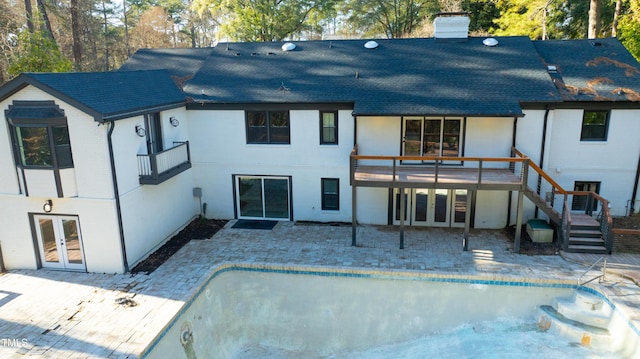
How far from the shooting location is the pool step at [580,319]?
9858 millimetres

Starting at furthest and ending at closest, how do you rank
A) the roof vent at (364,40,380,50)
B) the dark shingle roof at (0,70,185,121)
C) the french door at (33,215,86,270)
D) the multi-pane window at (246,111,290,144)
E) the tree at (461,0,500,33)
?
the tree at (461,0,500,33) → the roof vent at (364,40,380,50) → the multi-pane window at (246,111,290,144) → the french door at (33,215,86,270) → the dark shingle roof at (0,70,185,121)

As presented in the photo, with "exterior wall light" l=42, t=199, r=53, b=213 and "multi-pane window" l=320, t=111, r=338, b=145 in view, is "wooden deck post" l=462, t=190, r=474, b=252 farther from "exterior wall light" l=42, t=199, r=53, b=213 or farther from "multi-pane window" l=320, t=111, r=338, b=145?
"exterior wall light" l=42, t=199, r=53, b=213

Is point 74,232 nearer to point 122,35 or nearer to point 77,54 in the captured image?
point 77,54

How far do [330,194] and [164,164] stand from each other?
6089mm

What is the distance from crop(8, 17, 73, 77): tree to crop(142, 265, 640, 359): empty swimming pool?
13579mm

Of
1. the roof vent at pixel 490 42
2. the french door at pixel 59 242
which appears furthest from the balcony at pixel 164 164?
the roof vent at pixel 490 42

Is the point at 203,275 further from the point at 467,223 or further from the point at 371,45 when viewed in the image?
the point at 371,45

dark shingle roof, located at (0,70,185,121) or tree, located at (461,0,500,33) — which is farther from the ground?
tree, located at (461,0,500,33)

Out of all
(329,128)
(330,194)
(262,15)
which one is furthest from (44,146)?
(262,15)

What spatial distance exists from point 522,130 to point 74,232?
49.1ft

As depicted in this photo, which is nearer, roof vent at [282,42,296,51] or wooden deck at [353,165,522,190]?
wooden deck at [353,165,522,190]

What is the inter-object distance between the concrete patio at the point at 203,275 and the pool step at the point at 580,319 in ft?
1.52

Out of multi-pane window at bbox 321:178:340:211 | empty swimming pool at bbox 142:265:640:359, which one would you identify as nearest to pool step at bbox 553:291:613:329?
empty swimming pool at bbox 142:265:640:359

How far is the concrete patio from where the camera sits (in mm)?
9188
